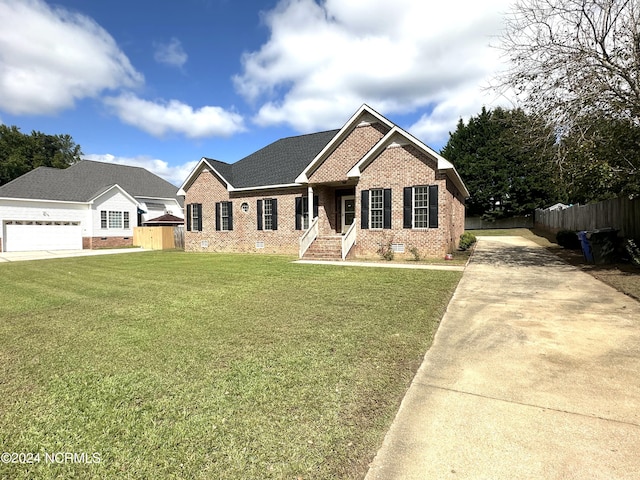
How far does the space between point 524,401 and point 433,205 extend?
11783 millimetres

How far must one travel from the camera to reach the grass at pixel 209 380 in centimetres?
236

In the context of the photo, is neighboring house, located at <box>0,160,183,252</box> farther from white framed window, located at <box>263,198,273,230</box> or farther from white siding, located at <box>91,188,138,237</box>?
white framed window, located at <box>263,198,273,230</box>

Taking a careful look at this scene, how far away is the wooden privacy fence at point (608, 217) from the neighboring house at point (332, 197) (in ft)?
20.1

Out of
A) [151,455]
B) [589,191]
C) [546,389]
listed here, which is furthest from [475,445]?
[589,191]

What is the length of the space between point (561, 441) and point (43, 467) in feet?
11.9

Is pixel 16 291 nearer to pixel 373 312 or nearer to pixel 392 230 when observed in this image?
pixel 373 312

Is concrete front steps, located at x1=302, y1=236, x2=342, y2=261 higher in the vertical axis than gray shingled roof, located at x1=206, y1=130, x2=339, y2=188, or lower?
lower

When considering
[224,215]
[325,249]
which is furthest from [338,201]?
[224,215]

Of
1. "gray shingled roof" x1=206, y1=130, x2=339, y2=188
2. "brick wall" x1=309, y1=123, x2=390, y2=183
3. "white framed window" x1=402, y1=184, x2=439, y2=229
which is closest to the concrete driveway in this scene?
"white framed window" x1=402, y1=184, x2=439, y2=229

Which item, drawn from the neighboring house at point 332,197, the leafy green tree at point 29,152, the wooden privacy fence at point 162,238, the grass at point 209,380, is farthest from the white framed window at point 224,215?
the leafy green tree at point 29,152

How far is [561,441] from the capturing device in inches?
99.1

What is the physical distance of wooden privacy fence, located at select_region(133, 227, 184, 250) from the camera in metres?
25.5

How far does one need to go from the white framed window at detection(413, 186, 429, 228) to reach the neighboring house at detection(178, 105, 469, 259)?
4 centimetres

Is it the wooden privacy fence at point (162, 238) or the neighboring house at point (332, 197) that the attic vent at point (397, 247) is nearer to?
the neighboring house at point (332, 197)
